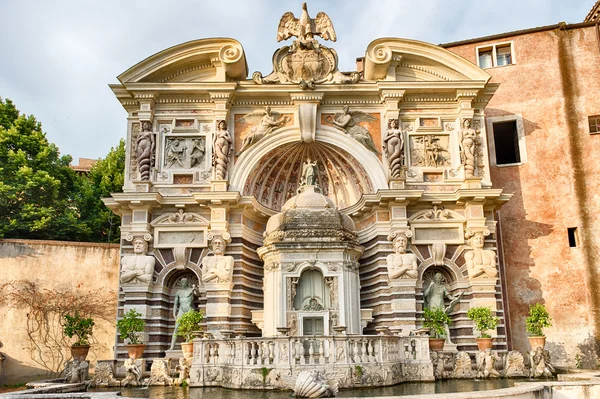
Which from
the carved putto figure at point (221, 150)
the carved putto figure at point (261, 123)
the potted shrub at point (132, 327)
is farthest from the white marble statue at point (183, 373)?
the carved putto figure at point (261, 123)

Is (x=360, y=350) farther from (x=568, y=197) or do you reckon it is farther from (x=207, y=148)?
(x=568, y=197)

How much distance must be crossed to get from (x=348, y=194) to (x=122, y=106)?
9.46 m

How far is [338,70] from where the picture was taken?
21.7 meters

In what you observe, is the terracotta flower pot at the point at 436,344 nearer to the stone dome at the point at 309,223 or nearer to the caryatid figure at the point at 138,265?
the stone dome at the point at 309,223

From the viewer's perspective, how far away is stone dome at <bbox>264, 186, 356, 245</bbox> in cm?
1664

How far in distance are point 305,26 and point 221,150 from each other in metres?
6.15

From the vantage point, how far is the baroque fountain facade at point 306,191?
1739 centimetres

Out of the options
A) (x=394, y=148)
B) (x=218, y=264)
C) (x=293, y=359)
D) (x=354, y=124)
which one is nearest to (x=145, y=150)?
(x=218, y=264)

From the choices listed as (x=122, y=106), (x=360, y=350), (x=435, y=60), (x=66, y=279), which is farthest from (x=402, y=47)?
(x=66, y=279)

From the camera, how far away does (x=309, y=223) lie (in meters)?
16.9

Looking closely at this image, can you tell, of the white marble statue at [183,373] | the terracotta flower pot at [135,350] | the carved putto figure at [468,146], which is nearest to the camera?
the white marble statue at [183,373]

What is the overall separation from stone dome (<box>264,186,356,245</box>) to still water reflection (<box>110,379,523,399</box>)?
5.00m

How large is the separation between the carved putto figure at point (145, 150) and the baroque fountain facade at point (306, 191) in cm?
7

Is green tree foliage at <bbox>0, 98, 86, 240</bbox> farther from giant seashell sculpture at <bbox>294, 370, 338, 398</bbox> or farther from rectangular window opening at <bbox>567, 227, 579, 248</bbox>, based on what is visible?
rectangular window opening at <bbox>567, 227, 579, 248</bbox>
